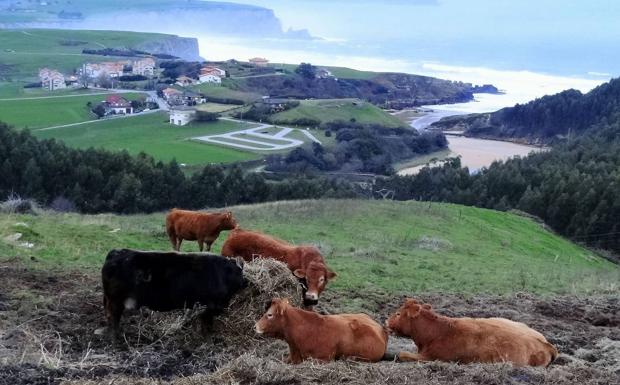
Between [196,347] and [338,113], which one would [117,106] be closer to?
[338,113]

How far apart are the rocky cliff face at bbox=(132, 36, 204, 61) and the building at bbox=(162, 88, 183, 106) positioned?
63.0 meters

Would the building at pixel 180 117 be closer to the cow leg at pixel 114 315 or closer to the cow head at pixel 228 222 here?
the cow head at pixel 228 222

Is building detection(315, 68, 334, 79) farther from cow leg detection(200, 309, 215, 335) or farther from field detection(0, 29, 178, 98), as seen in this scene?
cow leg detection(200, 309, 215, 335)

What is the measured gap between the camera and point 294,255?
1061 cm

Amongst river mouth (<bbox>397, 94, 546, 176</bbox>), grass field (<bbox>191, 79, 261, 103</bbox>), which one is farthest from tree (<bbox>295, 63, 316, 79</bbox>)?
river mouth (<bbox>397, 94, 546, 176</bbox>)

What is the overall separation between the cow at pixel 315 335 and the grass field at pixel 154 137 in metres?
47.1

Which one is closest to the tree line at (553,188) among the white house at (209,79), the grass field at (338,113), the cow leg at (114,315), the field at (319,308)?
the field at (319,308)

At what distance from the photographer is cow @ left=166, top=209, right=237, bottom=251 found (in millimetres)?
13594

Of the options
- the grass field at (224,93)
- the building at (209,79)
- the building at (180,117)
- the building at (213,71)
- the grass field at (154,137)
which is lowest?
the grass field at (154,137)

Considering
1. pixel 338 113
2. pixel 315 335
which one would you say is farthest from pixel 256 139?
pixel 315 335

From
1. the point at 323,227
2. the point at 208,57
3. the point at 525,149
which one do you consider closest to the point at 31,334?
the point at 323,227

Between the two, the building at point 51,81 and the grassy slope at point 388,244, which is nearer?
the grassy slope at point 388,244

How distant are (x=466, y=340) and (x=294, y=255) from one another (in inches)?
137

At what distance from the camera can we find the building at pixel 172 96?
8426 cm
